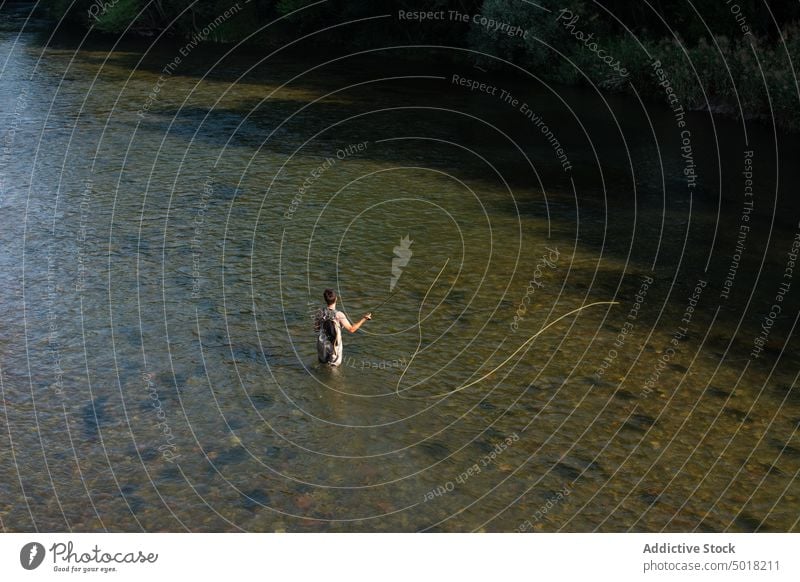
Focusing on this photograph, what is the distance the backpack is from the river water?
0.46m

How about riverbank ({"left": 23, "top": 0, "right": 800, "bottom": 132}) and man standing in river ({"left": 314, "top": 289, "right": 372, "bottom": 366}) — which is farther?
riverbank ({"left": 23, "top": 0, "right": 800, "bottom": 132})

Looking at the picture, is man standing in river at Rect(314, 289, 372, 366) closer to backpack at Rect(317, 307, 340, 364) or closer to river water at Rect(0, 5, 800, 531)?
backpack at Rect(317, 307, 340, 364)

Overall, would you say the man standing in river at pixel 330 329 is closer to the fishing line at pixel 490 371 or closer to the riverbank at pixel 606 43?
the fishing line at pixel 490 371

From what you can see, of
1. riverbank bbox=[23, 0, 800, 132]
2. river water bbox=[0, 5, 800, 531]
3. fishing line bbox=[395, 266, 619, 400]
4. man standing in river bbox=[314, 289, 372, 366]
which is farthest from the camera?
riverbank bbox=[23, 0, 800, 132]

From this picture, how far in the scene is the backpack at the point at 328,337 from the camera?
54.4ft

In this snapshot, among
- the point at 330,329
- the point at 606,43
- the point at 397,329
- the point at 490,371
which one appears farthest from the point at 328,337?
the point at 606,43

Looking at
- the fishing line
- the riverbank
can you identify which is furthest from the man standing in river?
the riverbank

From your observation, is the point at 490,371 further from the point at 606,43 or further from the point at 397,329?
the point at 606,43

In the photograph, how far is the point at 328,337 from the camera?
17.1 meters

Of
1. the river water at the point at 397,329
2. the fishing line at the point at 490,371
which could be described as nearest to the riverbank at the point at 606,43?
the river water at the point at 397,329

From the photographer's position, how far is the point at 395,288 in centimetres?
2208

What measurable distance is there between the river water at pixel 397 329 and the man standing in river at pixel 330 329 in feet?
1.60

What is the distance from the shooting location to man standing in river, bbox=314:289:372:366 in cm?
1648

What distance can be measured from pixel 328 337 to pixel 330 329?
0.26 m
